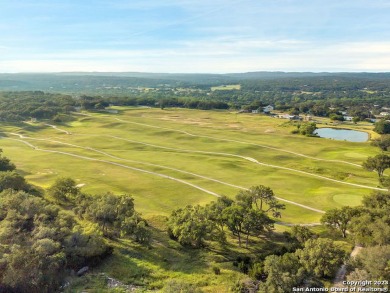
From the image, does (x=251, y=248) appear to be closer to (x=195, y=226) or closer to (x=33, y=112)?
(x=195, y=226)

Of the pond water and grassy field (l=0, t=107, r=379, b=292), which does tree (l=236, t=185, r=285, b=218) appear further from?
the pond water

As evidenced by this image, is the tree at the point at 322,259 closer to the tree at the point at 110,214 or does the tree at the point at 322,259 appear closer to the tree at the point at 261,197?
the tree at the point at 261,197

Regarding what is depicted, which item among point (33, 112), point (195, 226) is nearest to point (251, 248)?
point (195, 226)

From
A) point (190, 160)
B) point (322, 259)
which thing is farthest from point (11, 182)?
point (322, 259)

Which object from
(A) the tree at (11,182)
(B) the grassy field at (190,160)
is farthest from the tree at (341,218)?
Answer: (A) the tree at (11,182)

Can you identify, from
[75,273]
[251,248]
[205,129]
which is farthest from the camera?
[205,129]
